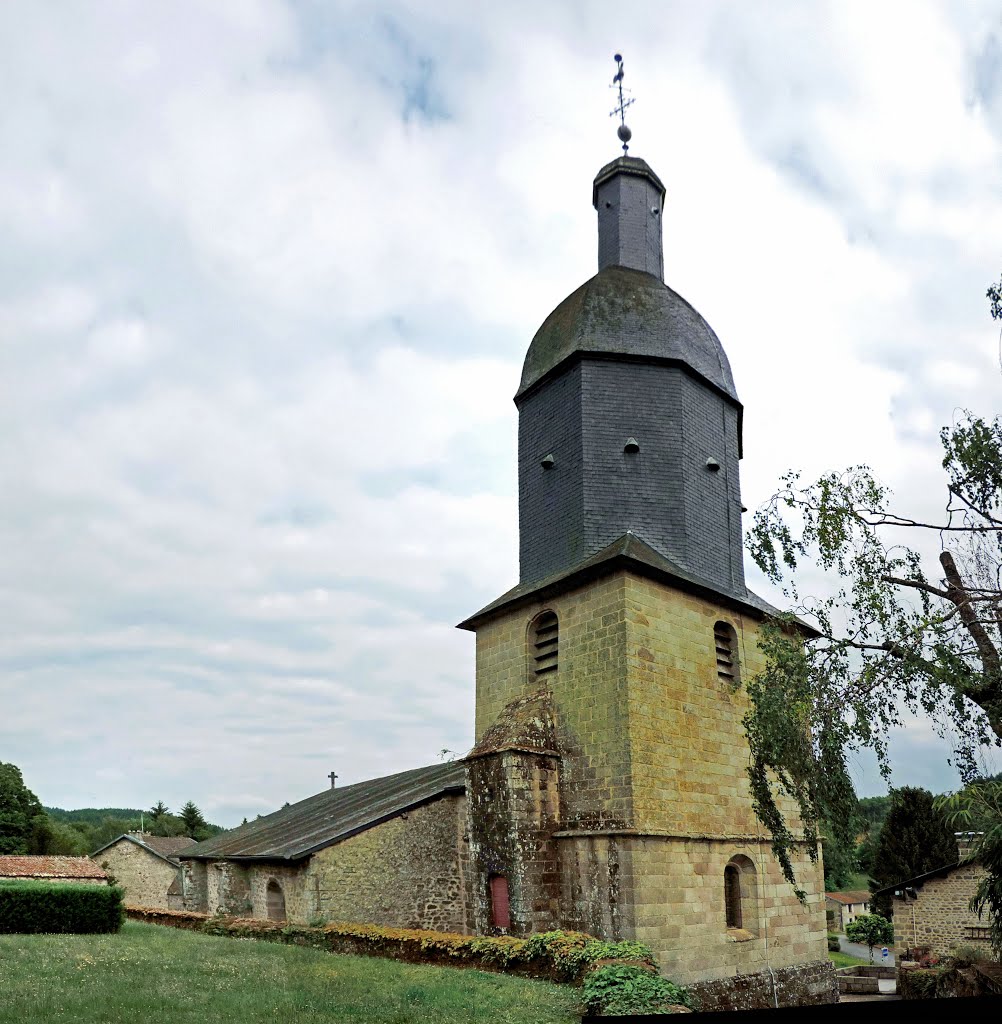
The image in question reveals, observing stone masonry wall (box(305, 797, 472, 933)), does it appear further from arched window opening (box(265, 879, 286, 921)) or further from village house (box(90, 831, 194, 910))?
village house (box(90, 831, 194, 910))

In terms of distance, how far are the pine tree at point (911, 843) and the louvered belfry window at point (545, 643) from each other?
82.0 feet

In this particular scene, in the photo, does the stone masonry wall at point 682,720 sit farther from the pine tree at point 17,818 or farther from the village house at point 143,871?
the pine tree at point 17,818

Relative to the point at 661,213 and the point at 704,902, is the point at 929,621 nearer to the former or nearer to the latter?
the point at 704,902

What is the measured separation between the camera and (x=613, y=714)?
583 inches

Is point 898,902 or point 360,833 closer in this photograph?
point 360,833

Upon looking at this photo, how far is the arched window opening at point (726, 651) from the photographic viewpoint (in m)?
16.7

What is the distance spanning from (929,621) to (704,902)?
285 inches

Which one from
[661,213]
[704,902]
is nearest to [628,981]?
[704,902]

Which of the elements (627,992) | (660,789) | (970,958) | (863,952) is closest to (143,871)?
(660,789)

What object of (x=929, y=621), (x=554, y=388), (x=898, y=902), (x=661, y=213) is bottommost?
(x=898, y=902)

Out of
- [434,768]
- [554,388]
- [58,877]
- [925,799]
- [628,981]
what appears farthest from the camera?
[925,799]

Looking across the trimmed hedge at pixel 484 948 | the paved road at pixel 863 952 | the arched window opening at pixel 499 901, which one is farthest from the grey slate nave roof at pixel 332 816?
the paved road at pixel 863 952

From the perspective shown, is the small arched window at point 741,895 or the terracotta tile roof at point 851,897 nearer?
the small arched window at point 741,895

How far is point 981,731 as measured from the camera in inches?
401
